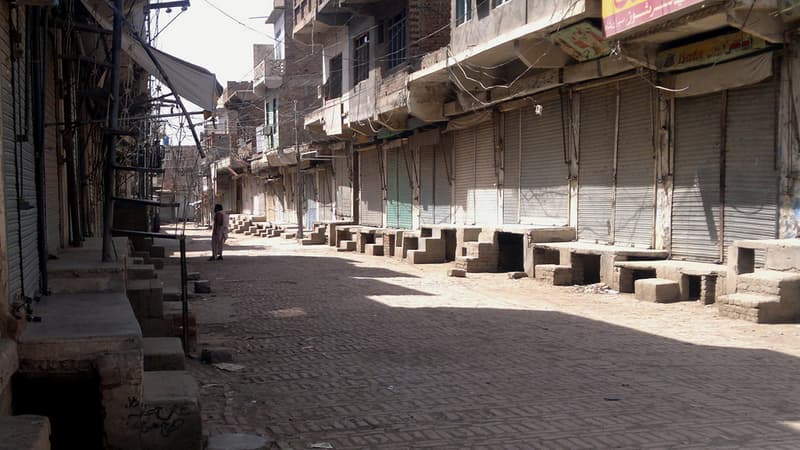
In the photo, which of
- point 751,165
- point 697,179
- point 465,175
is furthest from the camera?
point 465,175

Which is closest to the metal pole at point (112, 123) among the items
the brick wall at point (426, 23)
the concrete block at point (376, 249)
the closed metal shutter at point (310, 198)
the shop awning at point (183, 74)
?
the shop awning at point (183, 74)

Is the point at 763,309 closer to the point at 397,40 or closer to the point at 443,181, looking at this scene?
the point at 443,181

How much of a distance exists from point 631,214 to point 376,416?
912 centimetres

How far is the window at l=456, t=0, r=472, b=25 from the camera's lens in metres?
15.9

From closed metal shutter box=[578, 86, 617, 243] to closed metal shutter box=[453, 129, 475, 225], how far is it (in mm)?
4649

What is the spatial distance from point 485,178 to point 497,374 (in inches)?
476

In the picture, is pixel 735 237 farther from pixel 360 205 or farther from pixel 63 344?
pixel 360 205

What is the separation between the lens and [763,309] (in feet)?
28.3

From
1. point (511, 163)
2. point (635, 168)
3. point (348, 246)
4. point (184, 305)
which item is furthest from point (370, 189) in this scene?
point (184, 305)

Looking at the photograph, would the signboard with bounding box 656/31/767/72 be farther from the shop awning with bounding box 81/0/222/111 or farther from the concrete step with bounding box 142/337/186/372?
the concrete step with bounding box 142/337/186/372

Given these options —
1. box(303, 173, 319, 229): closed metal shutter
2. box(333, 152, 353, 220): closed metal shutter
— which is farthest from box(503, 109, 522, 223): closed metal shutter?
box(303, 173, 319, 229): closed metal shutter

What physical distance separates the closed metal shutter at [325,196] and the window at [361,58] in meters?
6.51

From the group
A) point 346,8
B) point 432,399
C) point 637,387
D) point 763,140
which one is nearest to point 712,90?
point 763,140

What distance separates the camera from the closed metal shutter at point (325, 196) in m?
31.5
